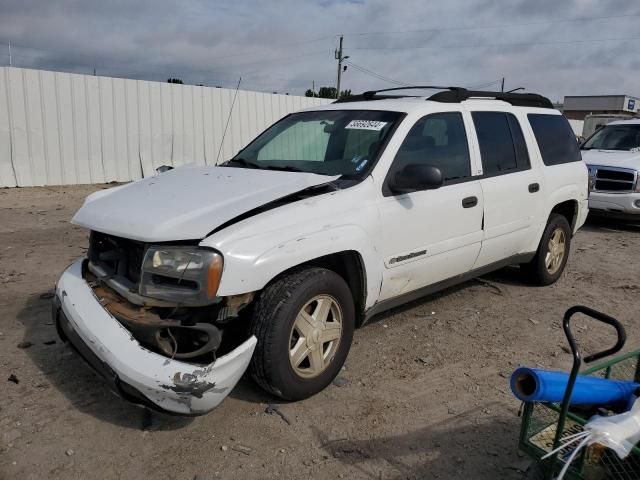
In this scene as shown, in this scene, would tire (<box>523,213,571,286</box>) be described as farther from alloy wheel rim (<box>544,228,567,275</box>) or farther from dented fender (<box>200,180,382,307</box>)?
dented fender (<box>200,180,382,307</box>)

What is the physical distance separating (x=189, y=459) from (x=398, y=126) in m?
2.52

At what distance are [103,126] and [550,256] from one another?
32.3 ft

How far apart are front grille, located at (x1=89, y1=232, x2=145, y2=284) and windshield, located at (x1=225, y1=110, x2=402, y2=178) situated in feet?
4.05

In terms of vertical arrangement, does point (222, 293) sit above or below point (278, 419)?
above

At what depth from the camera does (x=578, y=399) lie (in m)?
2.11

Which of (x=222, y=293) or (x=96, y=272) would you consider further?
(x=96, y=272)

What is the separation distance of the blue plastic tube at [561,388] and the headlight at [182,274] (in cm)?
146

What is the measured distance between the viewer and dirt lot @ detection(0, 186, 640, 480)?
268 centimetres

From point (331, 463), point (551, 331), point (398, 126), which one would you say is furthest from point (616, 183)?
point (331, 463)

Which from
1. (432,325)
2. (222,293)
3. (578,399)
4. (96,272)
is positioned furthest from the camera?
(432,325)

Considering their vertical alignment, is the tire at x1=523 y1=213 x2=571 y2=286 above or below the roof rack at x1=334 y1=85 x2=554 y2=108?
below

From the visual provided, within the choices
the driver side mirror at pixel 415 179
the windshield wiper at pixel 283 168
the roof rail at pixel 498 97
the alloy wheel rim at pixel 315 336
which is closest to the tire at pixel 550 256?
the roof rail at pixel 498 97

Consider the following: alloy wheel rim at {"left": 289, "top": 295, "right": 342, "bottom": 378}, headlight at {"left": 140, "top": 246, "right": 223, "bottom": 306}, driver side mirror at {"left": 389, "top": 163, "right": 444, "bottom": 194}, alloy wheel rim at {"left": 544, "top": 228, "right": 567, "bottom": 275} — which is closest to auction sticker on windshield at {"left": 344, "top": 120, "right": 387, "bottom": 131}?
driver side mirror at {"left": 389, "top": 163, "right": 444, "bottom": 194}

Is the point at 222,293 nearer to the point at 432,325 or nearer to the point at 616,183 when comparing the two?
the point at 432,325
